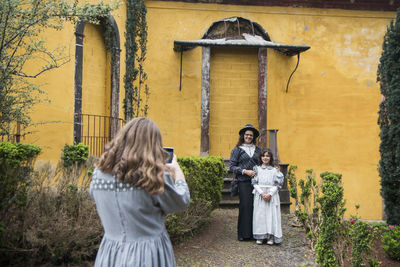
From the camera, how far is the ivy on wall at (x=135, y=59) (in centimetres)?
1012

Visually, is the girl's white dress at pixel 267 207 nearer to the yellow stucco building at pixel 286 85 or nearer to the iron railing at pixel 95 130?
the iron railing at pixel 95 130

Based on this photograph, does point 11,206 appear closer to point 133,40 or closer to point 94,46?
point 94,46

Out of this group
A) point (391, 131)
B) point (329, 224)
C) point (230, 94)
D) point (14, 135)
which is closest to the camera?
point (329, 224)

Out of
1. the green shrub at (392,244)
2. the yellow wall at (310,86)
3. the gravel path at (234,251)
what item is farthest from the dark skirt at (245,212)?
the yellow wall at (310,86)

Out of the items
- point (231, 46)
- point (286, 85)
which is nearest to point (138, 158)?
point (231, 46)

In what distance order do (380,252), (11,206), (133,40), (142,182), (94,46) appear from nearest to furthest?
(142,182) → (11,206) → (380,252) → (94,46) → (133,40)

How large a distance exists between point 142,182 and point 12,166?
2.88 metres

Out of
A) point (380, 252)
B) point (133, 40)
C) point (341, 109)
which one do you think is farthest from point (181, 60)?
point (380, 252)

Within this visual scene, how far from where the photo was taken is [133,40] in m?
10.3

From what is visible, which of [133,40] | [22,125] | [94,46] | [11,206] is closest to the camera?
[11,206]

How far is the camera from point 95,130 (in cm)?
930

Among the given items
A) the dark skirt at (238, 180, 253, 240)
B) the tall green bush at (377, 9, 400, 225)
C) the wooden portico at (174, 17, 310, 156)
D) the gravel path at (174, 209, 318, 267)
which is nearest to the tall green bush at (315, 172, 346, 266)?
the gravel path at (174, 209, 318, 267)

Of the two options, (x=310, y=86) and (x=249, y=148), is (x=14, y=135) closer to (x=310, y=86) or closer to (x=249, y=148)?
(x=249, y=148)

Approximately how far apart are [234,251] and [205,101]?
540cm
